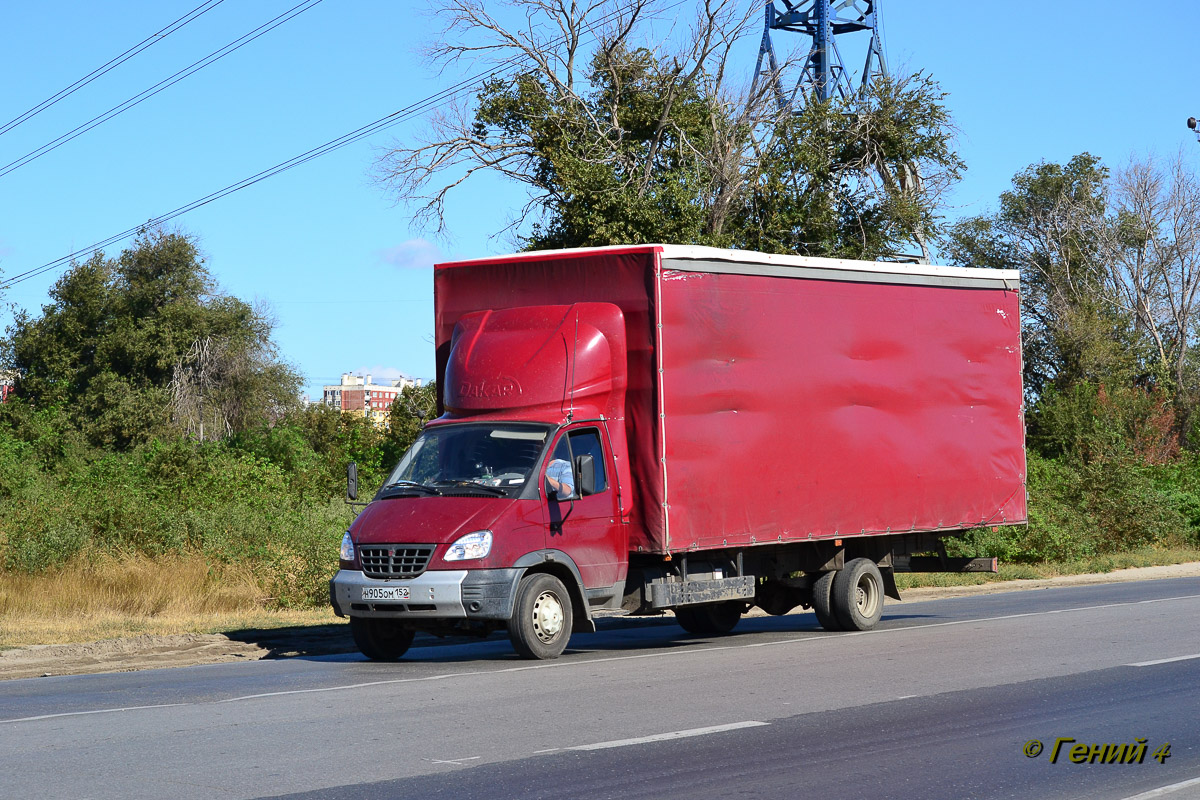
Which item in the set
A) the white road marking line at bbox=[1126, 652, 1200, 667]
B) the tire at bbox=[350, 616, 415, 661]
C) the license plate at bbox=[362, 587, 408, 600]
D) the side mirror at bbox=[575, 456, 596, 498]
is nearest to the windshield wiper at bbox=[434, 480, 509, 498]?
the side mirror at bbox=[575, 456, 596, 498]

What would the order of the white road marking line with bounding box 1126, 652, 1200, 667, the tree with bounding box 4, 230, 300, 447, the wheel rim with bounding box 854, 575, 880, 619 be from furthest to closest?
the tree with bounding box 4, 230, 300, 447
the wheel rim with bounding box 854, 575, 880, 619
the white road marking line with bounding box 1126, 652, 1200, 667

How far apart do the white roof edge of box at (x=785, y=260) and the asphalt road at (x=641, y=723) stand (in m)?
3.94

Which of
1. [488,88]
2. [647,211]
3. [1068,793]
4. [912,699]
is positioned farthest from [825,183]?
[1068,793]

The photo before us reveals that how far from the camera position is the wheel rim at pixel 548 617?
40.7 feet

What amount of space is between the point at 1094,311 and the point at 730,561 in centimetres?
4128

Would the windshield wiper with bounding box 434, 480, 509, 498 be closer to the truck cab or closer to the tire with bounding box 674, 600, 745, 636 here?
the truck cab

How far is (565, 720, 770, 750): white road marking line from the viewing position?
26.4 ft

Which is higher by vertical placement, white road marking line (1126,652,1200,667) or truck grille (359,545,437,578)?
truck grille (359,545,437,578)

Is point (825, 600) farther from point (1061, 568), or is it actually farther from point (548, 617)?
point (1061, 568)

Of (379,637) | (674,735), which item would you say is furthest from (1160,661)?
(379,637)

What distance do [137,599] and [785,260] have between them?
34.5 feet

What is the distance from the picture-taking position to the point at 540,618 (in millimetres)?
12445

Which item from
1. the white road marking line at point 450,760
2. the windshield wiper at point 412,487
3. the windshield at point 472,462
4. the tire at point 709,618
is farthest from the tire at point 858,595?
the white road marking line at point 450,760

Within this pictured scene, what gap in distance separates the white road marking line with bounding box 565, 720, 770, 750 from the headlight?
365 cm
